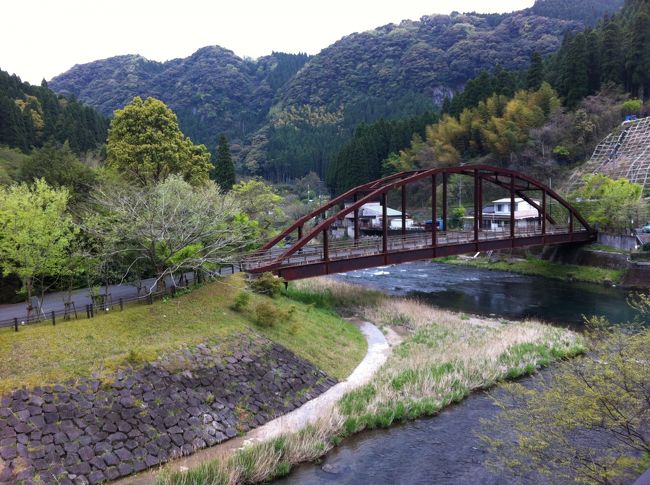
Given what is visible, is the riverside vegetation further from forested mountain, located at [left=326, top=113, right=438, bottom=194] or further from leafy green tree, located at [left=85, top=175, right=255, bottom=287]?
forested mountain, located at [left=326, top=113, right=438, bottom=194]

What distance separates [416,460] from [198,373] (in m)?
7.85

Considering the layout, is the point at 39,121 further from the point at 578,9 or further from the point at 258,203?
the point at 578,9

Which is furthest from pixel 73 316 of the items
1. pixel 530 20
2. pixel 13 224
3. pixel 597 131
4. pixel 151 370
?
pixel 530 20

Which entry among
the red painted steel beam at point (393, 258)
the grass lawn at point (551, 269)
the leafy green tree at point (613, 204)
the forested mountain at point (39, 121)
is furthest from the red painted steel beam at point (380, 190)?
the forested mountain at point (39, 121)

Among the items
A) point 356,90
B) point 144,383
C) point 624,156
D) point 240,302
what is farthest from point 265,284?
point 356,90

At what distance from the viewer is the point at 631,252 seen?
3938 centimetres

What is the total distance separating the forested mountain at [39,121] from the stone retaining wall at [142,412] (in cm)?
4906

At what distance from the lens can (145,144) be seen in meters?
32.8

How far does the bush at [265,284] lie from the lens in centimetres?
2531

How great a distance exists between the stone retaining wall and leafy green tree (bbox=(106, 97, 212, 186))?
62.1 feet

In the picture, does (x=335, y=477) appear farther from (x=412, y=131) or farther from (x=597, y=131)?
(x=412, y=131)

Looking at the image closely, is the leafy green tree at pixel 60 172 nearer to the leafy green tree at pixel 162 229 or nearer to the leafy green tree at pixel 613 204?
the leafy green tree at pixel 162 229

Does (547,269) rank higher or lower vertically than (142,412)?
lower

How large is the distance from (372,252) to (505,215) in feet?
112
